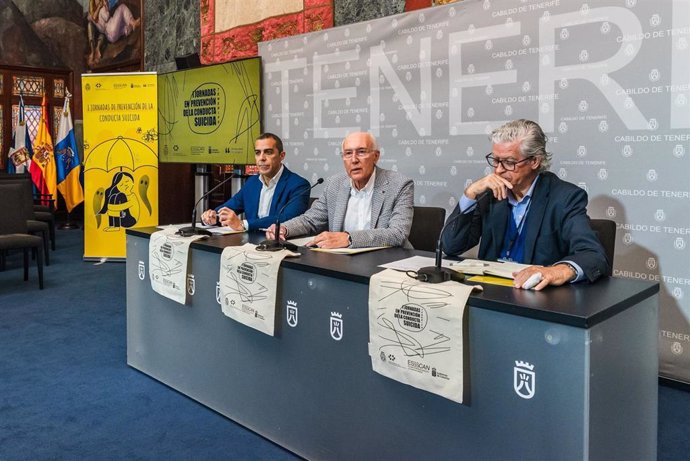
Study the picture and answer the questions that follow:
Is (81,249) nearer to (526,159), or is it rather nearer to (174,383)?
(174,383)

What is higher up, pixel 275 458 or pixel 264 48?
pixel 264 48

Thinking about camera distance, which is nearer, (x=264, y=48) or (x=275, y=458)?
(x=275, y=458)

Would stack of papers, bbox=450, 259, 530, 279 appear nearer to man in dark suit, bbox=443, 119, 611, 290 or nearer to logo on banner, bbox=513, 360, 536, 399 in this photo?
man in dark suit, bbox=443, 119, 611, 290

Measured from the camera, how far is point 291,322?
6.98 feet

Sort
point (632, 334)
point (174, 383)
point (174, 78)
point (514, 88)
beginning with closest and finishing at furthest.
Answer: point (632, 334), point (174, 383), point (514, 88), point (174, 78)

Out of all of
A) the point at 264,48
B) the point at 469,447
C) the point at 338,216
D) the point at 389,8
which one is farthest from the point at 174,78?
the point at 469,447

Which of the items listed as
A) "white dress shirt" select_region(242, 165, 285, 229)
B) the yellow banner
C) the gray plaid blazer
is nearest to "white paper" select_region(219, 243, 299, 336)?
the gray plaid blazer

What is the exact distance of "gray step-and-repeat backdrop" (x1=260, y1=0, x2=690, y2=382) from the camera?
278 cm

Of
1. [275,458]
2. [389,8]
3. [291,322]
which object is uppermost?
[389,8]

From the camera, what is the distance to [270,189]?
345cm

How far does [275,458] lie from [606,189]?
202cm

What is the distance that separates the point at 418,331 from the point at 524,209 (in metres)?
0.78

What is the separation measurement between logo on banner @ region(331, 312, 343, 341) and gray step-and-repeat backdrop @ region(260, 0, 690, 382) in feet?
5.64

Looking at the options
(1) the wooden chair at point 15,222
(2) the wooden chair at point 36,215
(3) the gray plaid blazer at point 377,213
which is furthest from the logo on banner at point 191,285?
(2) the wooden chair at point 36,215
